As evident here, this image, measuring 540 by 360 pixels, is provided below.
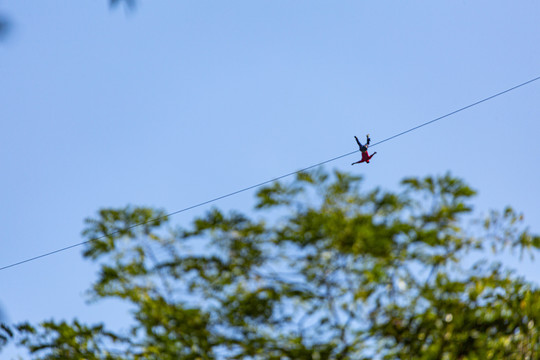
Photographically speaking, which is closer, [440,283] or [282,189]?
[440,283]

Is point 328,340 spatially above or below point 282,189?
below

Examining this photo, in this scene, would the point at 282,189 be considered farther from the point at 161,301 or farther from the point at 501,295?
the point at 501,295

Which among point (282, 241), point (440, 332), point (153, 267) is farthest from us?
point (153, 267)

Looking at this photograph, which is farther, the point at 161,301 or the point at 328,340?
the point at 161,301

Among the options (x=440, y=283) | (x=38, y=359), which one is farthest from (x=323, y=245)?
(x=38, y=359)

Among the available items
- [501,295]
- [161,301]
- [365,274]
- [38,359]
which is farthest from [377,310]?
[38,359]

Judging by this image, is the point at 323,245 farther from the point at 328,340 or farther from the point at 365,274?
the point at 328,340

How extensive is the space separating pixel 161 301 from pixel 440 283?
4949 mm

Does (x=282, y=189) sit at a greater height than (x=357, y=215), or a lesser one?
greater

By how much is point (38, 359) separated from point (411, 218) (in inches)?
287

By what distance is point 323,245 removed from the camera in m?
10.2

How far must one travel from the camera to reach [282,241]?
10.5 metres

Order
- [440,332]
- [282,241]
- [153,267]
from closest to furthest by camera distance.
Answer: [440,332]
[282,241]
[153,267]

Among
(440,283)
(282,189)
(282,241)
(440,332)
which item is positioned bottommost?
(440,332)
